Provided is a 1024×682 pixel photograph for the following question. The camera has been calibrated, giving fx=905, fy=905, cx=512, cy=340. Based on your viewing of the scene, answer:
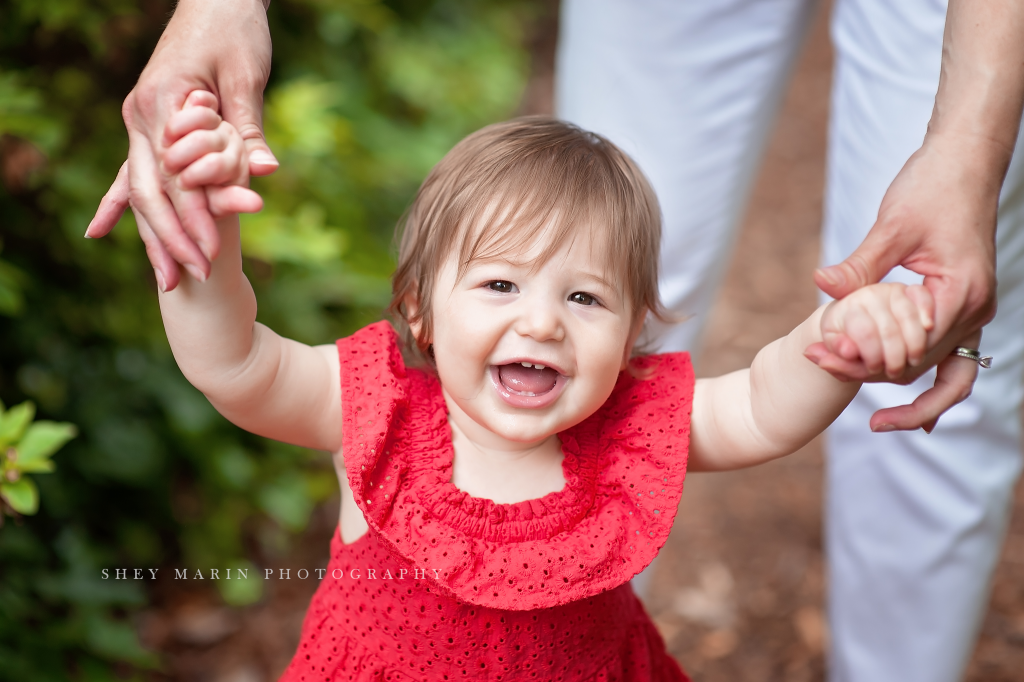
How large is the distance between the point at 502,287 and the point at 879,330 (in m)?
0.48

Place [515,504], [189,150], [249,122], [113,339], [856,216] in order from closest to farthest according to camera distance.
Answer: [189,150]
[249,122]
[515,504]
[856,216]
[113,339]

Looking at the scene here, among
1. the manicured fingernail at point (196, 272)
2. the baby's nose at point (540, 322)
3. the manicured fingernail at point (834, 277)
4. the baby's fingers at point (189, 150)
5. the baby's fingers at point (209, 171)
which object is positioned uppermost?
the baby's fingers at point (189, 150)

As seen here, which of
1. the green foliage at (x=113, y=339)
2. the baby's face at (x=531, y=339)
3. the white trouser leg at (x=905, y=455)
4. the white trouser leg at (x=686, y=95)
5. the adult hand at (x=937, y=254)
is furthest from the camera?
the green foliage at (x=113, y=339)

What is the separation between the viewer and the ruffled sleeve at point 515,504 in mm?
1222

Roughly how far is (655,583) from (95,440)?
1615 millimetres

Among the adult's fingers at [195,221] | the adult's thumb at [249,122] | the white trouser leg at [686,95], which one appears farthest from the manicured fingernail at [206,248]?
the white trouser leg at [686,95]

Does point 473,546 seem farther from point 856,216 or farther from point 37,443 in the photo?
point 856,216

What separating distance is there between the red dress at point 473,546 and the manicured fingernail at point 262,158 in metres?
Answer: 0.35

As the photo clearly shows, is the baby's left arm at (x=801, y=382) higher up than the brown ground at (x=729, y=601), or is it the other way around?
the baby's left arm at (x=801, y=382)

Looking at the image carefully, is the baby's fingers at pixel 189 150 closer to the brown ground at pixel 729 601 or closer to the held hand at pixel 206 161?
the held hand at pixel 206 161

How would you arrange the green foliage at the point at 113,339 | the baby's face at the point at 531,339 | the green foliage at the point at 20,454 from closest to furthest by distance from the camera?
1. the baby's face at the point at 531,339
2. the green foliage at the point at 20,454
3. the green foliage at the point at 113,339

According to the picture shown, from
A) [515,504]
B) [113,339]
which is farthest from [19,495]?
[113,339]

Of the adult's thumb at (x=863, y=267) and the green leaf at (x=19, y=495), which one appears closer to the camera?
the adult's thumb at (x=863, y=267)

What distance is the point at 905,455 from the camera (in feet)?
5.68
